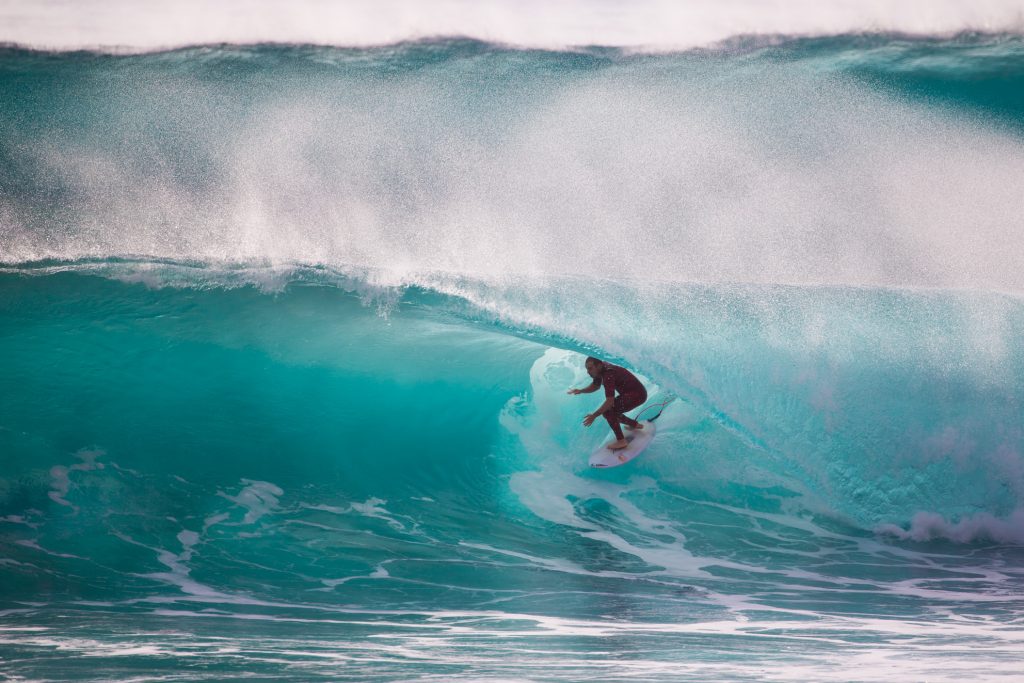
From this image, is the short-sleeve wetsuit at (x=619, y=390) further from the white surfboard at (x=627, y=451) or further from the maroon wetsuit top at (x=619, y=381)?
the white surfboard at (x=627, y=451)

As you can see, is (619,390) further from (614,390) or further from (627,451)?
(627,451)

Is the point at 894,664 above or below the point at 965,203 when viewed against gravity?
below

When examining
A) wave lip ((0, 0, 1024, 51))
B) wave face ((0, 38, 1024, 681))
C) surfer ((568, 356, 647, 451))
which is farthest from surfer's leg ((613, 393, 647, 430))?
wave lip ((0, 0, 1024, 51))

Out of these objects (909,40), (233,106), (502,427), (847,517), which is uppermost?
(909,40)

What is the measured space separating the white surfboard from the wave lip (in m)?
4.45

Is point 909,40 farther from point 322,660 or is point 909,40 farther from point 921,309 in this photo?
point 322,660

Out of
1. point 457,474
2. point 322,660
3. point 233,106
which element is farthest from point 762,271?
point 233,106

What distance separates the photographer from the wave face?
443 centimetres

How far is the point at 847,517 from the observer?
5488 mm

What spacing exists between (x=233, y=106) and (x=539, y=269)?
376 centimetres

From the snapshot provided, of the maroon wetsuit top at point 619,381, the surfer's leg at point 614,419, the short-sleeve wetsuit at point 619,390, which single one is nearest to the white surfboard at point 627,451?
the surfer's leg at point 614,419

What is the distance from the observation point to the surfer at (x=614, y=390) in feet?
17.4

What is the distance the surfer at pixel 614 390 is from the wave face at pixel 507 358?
11.1 inches

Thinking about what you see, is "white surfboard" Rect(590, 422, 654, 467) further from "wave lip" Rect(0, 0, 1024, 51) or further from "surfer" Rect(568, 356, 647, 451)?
"wave lip" Rect(0, 0, 1024, 51)
